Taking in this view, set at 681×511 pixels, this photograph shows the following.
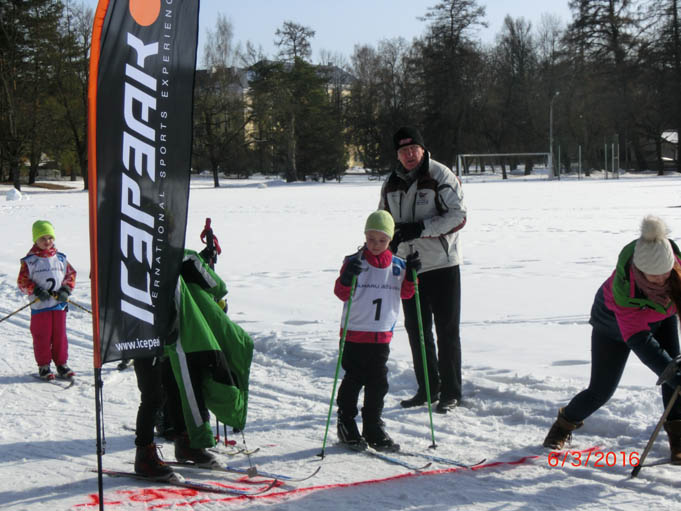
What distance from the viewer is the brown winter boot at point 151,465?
3.91 m

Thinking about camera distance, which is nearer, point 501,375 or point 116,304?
point 116,304

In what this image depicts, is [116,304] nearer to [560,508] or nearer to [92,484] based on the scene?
[92,484]

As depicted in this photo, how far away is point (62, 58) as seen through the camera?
43.8m

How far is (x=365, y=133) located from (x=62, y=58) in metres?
25.3

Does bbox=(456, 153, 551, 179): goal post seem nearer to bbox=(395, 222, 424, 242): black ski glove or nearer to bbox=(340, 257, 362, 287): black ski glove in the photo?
bbox=(395, 222, 424, 242): black ski glove

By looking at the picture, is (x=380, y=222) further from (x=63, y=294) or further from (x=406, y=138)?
(x=63, y=294)

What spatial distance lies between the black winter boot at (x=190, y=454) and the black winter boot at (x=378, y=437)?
935 millimetres

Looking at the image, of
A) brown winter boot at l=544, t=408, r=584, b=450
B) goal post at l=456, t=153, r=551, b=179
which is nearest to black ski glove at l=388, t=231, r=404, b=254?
brown winter boot at l=544, t=408, r=584, b=450

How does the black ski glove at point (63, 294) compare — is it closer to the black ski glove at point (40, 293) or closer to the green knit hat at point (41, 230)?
the black ski glove at point (40, 293)

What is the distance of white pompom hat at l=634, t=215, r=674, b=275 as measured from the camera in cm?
349

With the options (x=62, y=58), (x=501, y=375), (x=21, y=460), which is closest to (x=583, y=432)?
(x=501, y=375)
